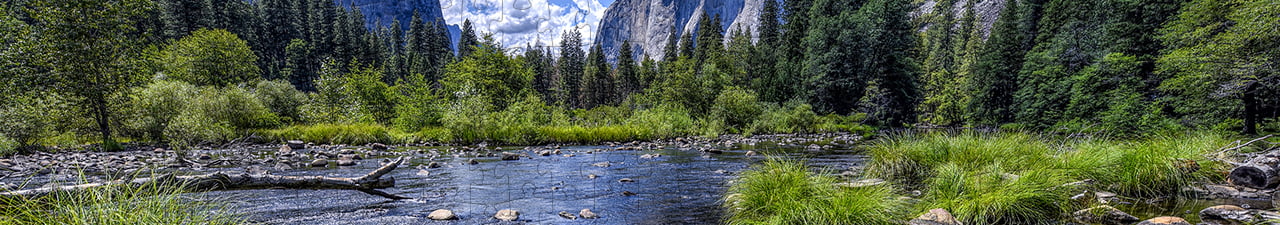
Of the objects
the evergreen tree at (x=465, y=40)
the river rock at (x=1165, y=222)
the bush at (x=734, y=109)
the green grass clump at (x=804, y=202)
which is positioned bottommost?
the river rock at (x=1165, y=222)

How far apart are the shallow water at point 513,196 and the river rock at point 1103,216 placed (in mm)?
3815

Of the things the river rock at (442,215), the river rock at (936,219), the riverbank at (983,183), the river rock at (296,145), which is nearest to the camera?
the river rock at (936,219)

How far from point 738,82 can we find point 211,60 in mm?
44547

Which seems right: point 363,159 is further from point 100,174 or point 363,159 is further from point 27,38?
point 27,38

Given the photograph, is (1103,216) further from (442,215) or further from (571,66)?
(571,66)

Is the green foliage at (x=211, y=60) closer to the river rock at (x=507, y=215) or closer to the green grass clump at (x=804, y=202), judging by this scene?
the river rock at (x=507, y=215)

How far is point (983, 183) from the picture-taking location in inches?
210

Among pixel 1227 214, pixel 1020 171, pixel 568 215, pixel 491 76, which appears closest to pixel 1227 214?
pixel 1227 214

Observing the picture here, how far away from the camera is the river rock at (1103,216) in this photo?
5.02 m

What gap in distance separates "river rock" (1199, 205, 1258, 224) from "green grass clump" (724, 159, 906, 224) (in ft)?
11.0

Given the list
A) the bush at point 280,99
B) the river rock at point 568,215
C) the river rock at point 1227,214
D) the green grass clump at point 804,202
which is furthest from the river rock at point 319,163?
the bush at point 280,99

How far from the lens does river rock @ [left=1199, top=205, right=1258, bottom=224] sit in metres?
4.90

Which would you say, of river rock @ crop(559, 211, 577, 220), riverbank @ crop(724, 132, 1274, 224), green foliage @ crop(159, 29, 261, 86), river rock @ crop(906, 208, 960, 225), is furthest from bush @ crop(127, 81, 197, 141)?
river rock @ crop(906, 208, 960, 225)

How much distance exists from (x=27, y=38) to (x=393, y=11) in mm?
156418
